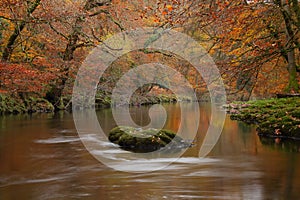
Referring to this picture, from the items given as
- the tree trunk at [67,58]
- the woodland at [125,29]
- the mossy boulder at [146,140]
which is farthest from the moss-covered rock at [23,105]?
the mossy boulder at [146,140]

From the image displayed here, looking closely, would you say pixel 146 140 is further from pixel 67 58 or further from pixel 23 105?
pixel 23 105

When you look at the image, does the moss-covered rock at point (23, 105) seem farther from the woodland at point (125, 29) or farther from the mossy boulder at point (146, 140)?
the mossy boulder at point (146, 140)

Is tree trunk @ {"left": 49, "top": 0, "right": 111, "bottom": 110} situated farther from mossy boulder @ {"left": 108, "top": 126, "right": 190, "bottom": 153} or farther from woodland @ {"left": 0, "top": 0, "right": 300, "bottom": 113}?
mossy boulder @ {"left": 108, "top": 126, "right": 190, "bottom": 153}

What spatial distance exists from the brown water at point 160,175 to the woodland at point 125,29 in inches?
128

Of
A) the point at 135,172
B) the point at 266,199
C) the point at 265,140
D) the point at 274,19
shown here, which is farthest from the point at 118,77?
the point at 266,199

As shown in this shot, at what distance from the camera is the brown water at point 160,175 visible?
18.2 feet

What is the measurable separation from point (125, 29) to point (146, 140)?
31.9 ft

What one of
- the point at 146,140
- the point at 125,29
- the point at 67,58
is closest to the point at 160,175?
the point at 146,140

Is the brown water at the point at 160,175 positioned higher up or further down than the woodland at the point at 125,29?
further down

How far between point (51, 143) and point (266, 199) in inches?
283

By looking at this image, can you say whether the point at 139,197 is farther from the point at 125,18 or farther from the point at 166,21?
the point at 125,18

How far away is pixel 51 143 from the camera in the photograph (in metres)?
10.8

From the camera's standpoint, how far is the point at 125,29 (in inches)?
712

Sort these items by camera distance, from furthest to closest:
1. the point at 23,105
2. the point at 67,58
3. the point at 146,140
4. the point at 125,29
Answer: the point at 67,58, the point at 23,105, the point at 125,29, the point at 146,140
